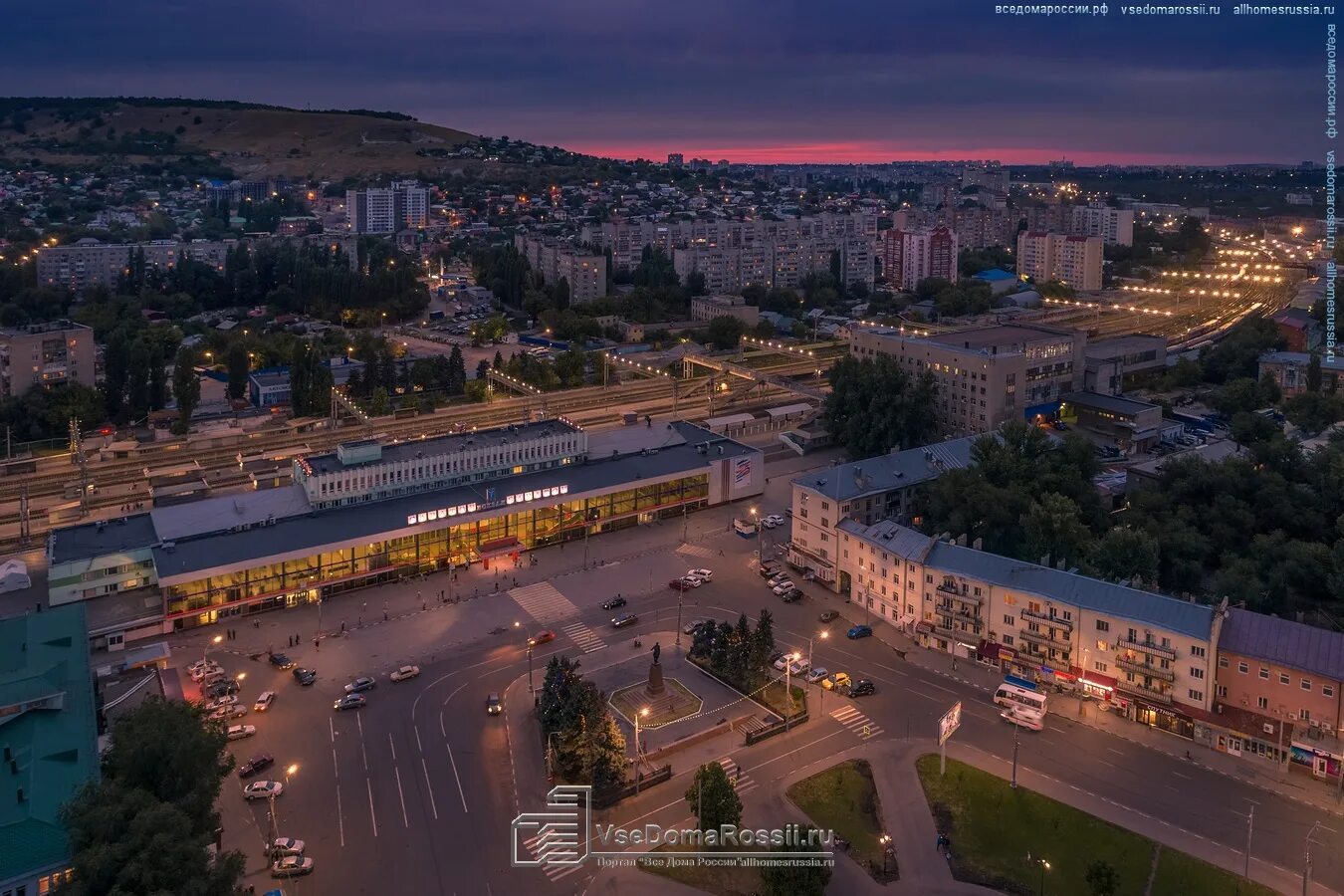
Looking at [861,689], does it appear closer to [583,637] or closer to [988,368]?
[583,637]

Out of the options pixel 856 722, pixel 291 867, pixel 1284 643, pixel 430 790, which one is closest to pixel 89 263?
pixel 430 790

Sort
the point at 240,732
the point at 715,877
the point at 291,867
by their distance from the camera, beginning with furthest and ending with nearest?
the point at 240,732 → the point at 715,877 → the point at 291,867

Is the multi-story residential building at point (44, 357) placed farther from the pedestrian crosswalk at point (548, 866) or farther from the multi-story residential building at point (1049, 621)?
the multi-story residential building at point (1049, 621)

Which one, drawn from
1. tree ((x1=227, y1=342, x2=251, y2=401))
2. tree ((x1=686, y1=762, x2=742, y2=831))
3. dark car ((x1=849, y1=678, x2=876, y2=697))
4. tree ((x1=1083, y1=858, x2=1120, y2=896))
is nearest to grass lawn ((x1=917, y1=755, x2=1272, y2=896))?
tree ((x1=1083, y1=858, x2=1120, y2=896))

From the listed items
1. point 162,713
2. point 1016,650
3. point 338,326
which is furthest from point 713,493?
point 338,326

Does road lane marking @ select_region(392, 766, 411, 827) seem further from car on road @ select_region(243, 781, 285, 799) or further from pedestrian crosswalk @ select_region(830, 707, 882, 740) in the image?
pedestrian crosswalk @ select_region(830, 707, 882, 740)

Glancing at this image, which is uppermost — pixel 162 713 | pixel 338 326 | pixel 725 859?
pixel 338 326

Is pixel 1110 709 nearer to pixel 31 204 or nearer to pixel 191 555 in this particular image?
pixel 191 555
